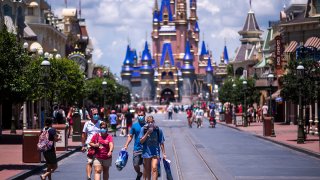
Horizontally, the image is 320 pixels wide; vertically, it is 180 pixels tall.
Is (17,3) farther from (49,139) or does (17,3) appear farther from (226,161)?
(49,139)

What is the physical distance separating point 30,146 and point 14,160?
134 centimetres

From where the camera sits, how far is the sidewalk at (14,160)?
20.1 metres

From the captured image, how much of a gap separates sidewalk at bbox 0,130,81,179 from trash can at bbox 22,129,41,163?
0.97 ft

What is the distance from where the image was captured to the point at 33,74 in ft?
113

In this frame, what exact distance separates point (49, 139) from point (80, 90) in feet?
105

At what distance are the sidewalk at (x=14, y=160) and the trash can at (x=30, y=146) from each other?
0.30 metres

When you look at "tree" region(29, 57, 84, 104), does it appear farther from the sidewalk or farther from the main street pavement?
the main street pavement

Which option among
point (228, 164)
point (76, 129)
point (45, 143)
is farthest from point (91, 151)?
point (76, 129)

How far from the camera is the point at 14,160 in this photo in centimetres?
2430

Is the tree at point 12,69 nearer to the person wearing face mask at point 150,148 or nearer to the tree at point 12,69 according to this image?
the tree at point 12,69

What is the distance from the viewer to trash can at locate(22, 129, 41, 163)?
2298 centimetres

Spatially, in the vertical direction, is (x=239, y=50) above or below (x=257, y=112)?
above

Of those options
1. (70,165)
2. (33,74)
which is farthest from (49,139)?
(33,74)

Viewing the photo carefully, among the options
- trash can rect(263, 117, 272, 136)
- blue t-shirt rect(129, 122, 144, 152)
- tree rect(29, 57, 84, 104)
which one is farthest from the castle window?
blue t-shirt rect(129, 122, 144, 152)
